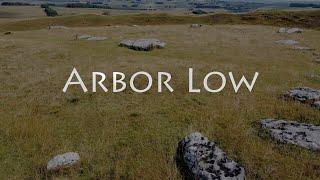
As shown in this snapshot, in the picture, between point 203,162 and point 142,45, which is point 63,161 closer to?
point 203,162

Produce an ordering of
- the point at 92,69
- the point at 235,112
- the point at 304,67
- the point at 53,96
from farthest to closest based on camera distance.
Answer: the point at 304,67 < the point at 92,69 < the point at 53,96 < the point at 235,112

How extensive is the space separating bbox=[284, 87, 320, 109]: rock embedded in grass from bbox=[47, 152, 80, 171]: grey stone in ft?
34.4

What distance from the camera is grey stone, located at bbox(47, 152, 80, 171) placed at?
1199 centimetres

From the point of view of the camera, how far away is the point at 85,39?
4566cm

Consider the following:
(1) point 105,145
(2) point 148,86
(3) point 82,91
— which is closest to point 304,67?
(2) point 148,86

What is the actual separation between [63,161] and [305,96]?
11416 millimetres

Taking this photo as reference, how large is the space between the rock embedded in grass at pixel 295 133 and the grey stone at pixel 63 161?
6.70m

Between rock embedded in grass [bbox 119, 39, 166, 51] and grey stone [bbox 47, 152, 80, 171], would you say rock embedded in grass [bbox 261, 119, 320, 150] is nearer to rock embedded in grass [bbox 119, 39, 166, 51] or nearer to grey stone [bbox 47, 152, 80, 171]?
grey stone [bbox 47, 152, 80, 171]

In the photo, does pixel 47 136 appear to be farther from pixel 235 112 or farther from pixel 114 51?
pixel 114 51

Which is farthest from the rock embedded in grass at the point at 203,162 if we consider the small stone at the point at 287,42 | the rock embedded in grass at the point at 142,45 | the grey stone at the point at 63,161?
the small stone at the point at 287,42

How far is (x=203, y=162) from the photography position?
10.7m

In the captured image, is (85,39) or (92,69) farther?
(85,39)

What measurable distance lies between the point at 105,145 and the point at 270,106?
760 centimetres

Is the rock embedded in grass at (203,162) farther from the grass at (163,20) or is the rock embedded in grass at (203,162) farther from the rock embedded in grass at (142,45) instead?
the grass at (163,20)
